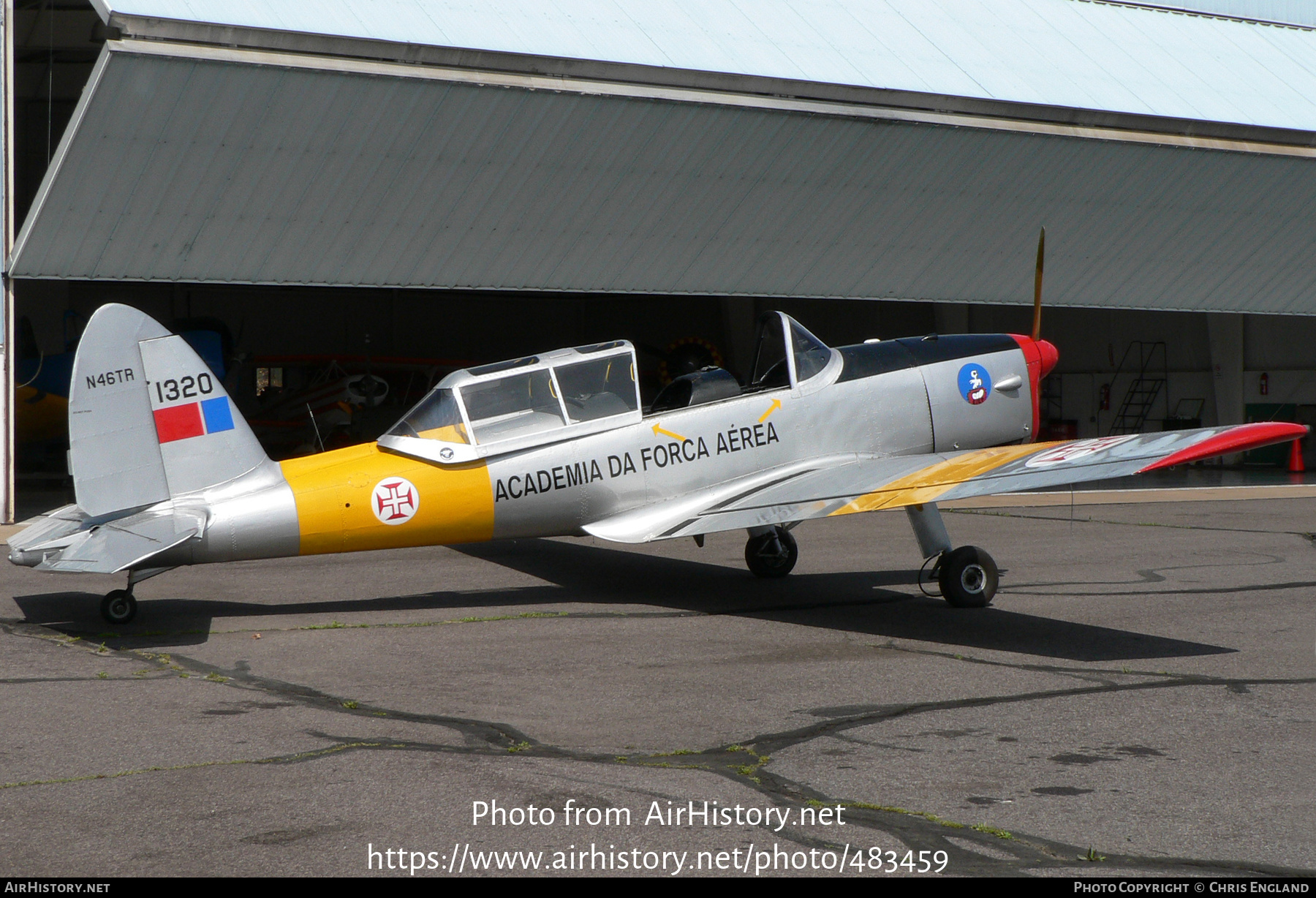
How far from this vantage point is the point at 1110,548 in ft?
45.7

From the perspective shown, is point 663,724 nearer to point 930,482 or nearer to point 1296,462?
point 930,482

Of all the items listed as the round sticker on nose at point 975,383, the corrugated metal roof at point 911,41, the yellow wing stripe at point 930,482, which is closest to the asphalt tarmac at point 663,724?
the yellow wing stripe at point 930,482

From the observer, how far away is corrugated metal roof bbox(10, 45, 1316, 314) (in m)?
14.8

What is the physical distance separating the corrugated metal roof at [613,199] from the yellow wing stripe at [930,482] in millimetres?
9538

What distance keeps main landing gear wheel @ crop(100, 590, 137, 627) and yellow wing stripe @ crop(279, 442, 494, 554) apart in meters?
1.38

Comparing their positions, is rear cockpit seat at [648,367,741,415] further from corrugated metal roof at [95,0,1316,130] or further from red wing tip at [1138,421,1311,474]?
corrugated metal roof at [95,0,1316,130]

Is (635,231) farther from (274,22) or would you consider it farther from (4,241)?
(4,241)

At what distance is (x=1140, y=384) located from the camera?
3216cm

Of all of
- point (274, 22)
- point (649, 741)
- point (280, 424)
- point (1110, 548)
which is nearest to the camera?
point (649, 741)

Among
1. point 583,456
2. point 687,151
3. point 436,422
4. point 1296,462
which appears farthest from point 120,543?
point 1296,462

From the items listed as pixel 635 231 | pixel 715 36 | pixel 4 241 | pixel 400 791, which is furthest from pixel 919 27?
pixel 400 791

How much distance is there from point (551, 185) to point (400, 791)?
1330 centimetres

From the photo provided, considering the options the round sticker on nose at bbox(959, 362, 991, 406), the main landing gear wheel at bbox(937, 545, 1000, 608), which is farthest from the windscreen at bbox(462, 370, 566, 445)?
the round sticker on nose at bbox(959, 362, 991, 406)

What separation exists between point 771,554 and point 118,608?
6000 millimetres
